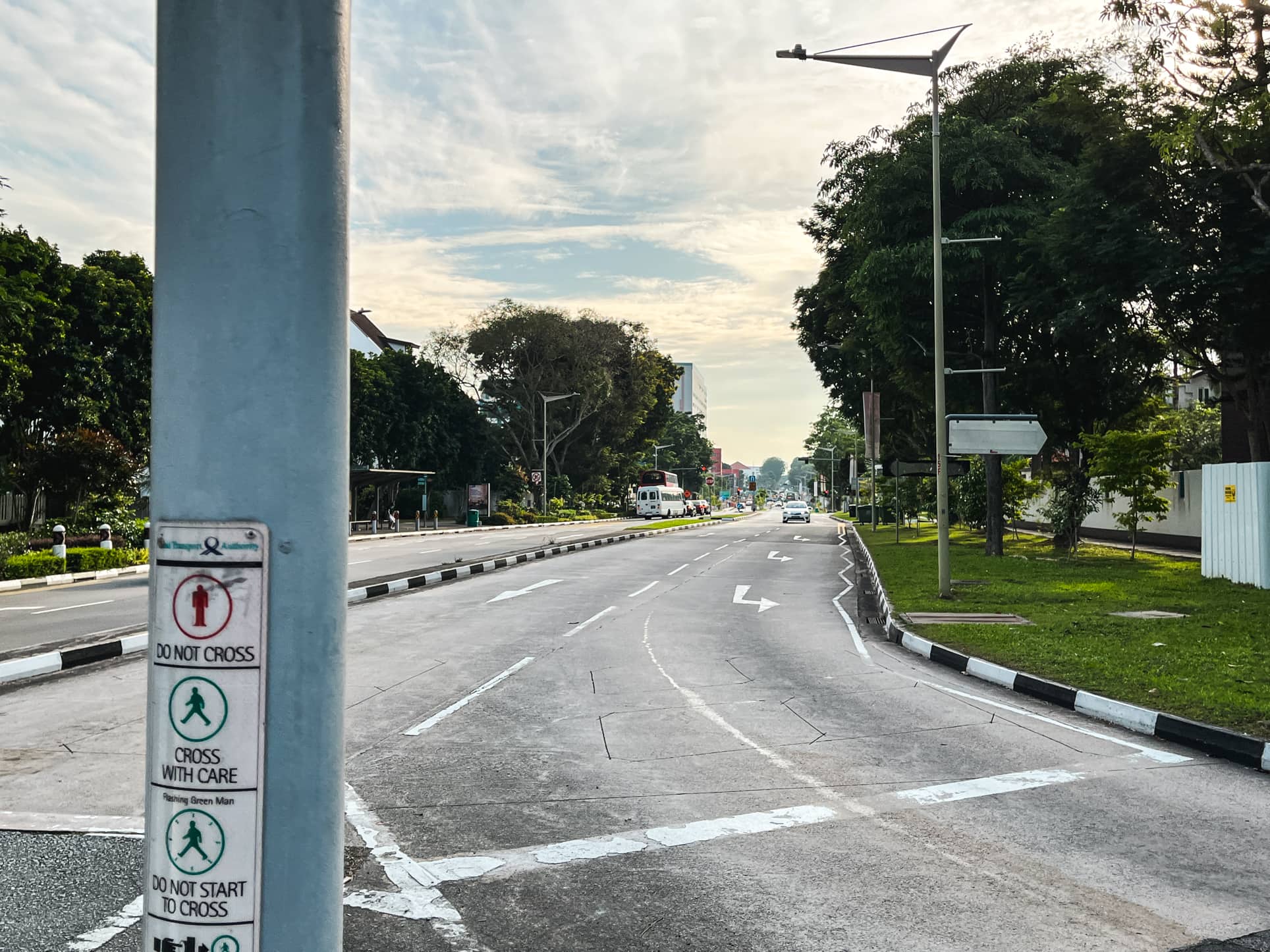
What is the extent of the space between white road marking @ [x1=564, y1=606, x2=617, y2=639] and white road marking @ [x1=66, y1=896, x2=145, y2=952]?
9.07 m

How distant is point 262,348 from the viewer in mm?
1591

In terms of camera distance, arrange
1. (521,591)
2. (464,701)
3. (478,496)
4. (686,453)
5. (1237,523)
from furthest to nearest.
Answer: (686,453), (478,496), (1237,523), (521,591), (464,701)

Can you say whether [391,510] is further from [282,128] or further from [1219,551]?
[282,128]

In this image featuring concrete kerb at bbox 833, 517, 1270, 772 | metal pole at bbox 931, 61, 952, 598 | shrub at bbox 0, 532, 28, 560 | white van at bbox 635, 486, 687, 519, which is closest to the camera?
concrete kerb at bbox 833, 517, 1270, 772

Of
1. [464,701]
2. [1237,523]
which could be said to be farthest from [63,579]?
[1237,523]

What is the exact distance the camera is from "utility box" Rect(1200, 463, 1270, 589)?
734 inches

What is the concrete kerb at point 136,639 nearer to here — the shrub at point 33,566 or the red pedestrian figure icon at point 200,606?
the red pedestrian figure icon at point 200,606

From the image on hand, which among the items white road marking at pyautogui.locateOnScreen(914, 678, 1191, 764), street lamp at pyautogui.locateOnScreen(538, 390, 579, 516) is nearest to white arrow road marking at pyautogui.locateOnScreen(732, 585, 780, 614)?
white road marking at pyautogui.locateOnScreen(914, 678, 1191, 764)

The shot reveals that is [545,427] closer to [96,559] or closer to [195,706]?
[96,559]

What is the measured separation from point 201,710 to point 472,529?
51.9 m

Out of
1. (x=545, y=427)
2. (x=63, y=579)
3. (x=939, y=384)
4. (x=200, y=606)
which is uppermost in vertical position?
(x=545, y=427)

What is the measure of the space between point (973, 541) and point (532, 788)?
3597 centimetres

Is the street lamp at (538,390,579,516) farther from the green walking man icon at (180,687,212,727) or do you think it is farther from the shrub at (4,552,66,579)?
the green walking man icon at (180,687,212,727)

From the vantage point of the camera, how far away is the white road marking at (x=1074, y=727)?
23.9 ft
